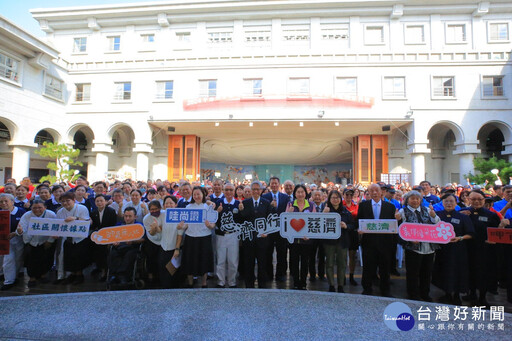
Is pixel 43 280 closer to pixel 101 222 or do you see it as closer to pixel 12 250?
pixel 12 250

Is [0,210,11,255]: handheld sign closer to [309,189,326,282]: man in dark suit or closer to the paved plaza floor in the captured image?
the paved plaza floor

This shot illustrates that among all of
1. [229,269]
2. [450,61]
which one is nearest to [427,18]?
[450,61]

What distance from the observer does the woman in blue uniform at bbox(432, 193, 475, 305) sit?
3.77 metres

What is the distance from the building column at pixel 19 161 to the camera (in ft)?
46.6

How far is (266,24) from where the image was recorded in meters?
19.5

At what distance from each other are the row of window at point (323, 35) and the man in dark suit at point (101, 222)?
18353 mm

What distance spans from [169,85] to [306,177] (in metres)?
20.2

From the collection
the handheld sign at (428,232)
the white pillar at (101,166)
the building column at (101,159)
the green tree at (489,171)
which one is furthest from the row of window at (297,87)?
the handheld sign at (428,232)

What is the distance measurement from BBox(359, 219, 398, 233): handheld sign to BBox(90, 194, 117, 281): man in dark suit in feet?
14.4

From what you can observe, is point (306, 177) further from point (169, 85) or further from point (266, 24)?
point (169, 85)

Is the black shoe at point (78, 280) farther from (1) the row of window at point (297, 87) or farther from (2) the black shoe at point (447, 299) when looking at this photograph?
(1) the row of window at point (297, 87)

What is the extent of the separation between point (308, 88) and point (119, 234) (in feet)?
50.4

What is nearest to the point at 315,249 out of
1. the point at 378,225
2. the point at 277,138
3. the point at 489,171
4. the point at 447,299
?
the point at 378,225

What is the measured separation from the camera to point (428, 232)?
3.72 meters
